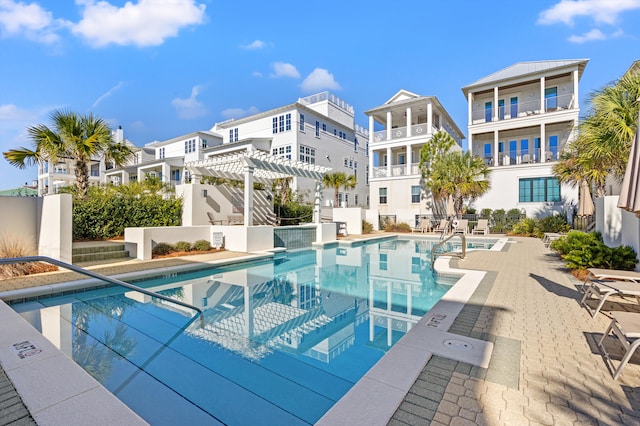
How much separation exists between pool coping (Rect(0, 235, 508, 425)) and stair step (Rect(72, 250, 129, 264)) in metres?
5.79

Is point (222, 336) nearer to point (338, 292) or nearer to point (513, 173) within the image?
point (338, 292)

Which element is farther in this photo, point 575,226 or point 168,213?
point 575,226

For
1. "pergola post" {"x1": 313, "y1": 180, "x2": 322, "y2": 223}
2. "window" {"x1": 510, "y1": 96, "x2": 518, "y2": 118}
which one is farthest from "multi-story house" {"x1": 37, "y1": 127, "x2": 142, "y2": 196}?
"window" {"x1": 510, "y1": 96, "x2": 518, "y2": 118}

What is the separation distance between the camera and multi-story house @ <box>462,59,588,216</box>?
22734 millimetres

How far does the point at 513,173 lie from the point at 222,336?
2532 cm

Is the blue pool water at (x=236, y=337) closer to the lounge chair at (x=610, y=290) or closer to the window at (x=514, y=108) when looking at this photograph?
the lounge chair at (x=610, y=290)

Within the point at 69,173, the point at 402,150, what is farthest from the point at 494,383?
the point at 69,173

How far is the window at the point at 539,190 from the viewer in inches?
887

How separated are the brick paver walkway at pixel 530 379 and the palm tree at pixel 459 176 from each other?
719 inches

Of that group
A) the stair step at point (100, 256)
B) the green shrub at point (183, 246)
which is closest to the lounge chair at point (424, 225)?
the green shrub at point (183, 246)

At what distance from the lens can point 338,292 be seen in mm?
7898

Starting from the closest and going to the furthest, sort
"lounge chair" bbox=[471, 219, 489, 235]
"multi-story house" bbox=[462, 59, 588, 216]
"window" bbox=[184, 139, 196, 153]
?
"lounge chair" bbox=[471, 219, 489, 235]
"multi-story house" bbox=[462, 59, 588, 216]
"window" bbox=[184, 139, 196, 153]

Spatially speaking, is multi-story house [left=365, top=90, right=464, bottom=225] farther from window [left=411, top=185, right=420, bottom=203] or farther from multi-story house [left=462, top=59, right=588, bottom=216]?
multi-story house [left=462, top=59, right=588, bottom=216]

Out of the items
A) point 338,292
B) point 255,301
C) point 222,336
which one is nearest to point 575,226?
point 338,292
